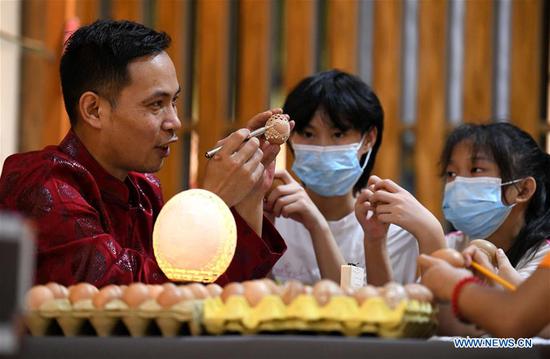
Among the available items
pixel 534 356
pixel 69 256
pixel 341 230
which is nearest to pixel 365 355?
pixel 534 356

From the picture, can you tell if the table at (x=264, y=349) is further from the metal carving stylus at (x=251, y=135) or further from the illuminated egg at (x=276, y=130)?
the illuminated egg at (x=276, y=130)

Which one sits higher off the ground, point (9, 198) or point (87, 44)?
point (87, 44)

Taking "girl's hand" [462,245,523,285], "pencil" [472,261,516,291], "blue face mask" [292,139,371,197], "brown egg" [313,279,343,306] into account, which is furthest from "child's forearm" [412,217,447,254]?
"brown egg" [313,279,343,306]

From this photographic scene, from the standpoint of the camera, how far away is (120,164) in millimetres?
2248

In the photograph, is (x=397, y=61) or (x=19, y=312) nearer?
(x=19, y=312)

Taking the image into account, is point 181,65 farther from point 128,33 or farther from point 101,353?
point 101,353

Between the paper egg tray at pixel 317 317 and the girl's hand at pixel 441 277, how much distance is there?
0.08 metres

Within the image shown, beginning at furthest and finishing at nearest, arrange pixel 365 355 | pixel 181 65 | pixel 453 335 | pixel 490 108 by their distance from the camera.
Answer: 1. pixel 181 65
2. pixel 490 108
3. pixel 453 335
4. pixel 365 355

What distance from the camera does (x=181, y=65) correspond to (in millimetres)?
4734

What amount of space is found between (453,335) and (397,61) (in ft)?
9.62

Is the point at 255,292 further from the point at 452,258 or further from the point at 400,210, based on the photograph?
the point at 400,210

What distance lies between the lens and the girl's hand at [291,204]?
254cm

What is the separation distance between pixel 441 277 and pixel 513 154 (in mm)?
1220

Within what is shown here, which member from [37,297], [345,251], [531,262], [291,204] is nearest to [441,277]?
[37,297]
